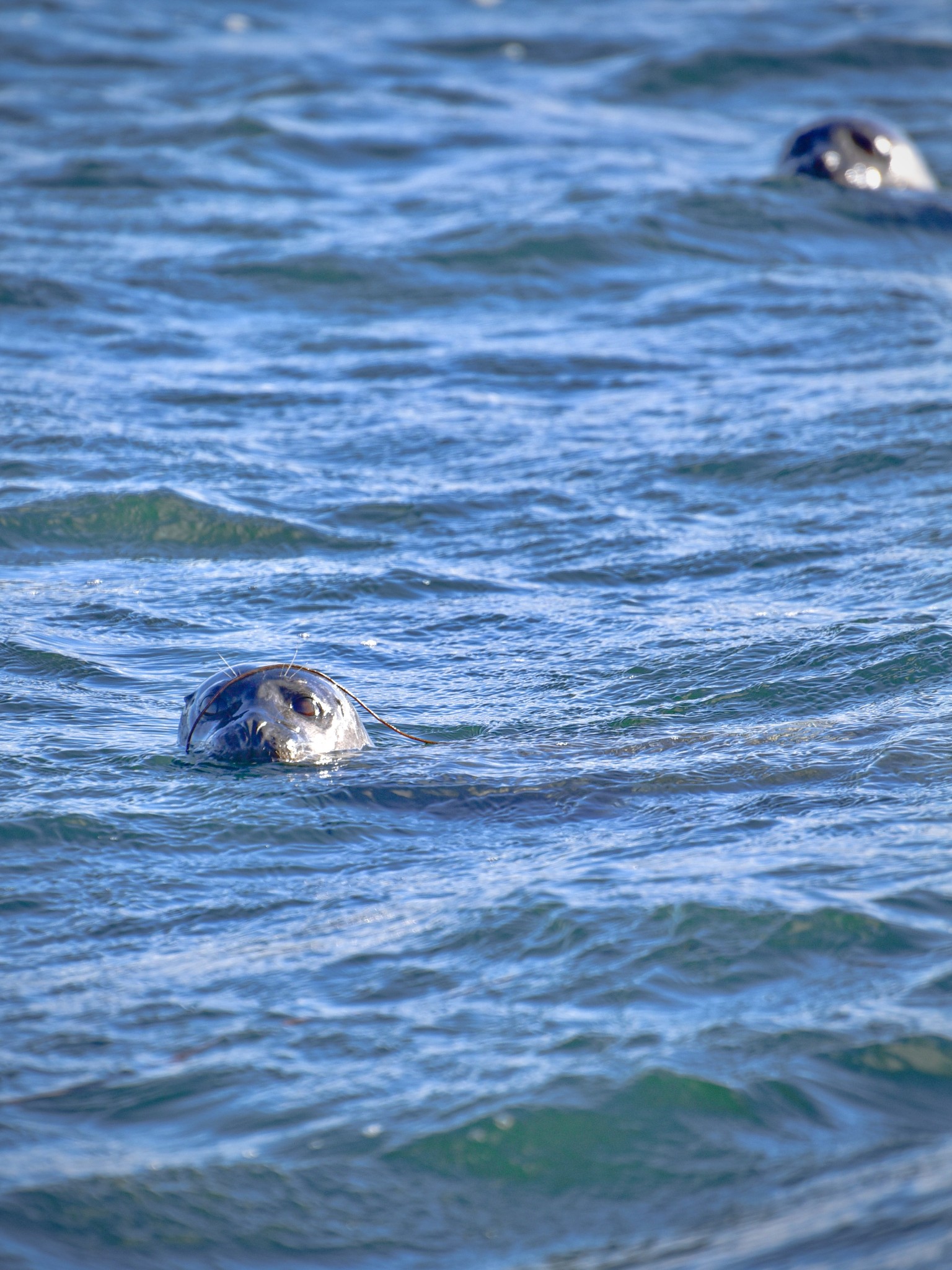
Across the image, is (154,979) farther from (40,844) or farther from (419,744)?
(419,744)

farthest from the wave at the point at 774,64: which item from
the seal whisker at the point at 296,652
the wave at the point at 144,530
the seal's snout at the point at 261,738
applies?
the seal's snout at the point at 261,738

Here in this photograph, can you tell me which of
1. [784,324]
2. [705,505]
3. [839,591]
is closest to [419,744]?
[839,591]

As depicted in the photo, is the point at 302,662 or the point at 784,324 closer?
the point at 302,662

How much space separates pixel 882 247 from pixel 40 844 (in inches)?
394

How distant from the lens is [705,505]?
8.62 m

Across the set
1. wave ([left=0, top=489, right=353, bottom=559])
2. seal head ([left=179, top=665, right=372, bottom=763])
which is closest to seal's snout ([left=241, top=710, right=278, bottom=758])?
seal head ([left=179, top=665, right=372, bottom=763])

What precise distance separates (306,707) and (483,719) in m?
0.80

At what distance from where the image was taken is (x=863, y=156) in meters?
13.9

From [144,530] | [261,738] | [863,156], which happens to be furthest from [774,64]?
[261,738]

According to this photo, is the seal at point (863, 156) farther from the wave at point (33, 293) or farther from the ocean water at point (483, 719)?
the wave at point (33, 293)

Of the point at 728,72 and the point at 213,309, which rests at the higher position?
the point at 728,72

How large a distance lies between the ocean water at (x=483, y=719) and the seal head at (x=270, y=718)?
10 centimetres

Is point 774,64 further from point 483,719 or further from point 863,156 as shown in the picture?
point 483,719

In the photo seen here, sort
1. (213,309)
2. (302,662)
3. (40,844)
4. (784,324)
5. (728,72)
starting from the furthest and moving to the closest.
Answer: (728,72) < (213,309) < (784,324) < (302,662) < (40,844)
